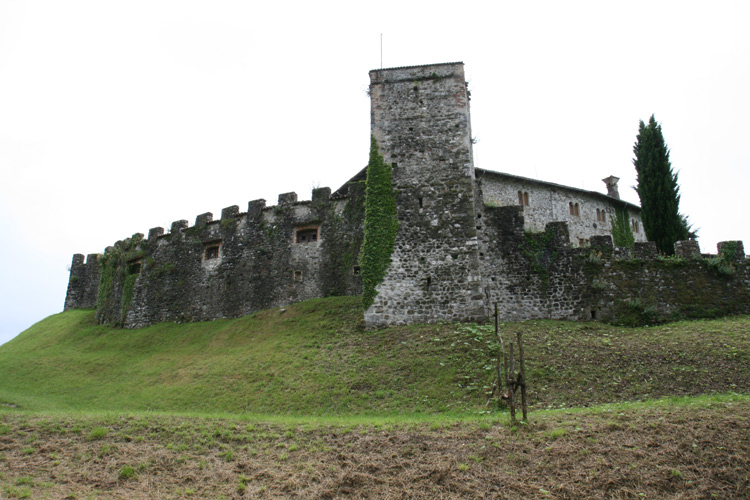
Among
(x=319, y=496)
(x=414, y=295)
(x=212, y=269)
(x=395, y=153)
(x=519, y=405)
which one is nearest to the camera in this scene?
(x=319, y=496)

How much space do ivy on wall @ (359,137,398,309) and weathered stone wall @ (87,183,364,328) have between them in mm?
3360

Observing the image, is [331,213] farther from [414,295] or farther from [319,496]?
[319,496]

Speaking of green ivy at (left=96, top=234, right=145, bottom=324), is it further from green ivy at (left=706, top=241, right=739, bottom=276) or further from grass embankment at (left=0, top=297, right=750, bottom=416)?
green ivy at (left=706, top=241, right=739, bottom=276)

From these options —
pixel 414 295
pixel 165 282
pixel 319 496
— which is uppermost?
pixel 165 282

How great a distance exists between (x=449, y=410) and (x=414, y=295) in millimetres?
6731

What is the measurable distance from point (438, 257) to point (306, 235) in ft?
27.2

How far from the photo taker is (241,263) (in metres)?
26.9

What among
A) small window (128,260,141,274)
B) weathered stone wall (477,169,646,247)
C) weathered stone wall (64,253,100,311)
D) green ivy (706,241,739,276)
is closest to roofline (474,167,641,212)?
weathered stone wall (477,169,646,247)

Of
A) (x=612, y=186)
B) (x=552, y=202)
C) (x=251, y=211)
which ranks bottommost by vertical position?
(x=251, y=211)

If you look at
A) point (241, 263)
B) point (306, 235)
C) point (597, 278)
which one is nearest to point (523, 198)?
point (597, 278)

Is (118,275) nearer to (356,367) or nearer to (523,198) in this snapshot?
(356,367)

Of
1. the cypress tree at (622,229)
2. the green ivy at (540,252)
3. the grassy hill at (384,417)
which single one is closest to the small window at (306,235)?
the grassy hill at (384,417)

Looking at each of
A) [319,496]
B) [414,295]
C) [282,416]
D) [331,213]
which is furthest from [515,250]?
[319,496]

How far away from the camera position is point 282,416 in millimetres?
14531
